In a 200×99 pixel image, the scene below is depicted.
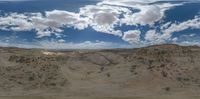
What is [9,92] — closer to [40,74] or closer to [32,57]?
[40,74]

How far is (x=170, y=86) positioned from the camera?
6594cm

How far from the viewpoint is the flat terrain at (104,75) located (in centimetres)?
6244

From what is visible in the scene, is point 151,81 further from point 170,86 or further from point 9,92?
point 9,92

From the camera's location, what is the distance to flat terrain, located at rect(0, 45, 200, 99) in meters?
62.4

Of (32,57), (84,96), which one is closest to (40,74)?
(32,57)

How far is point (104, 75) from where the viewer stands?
234 feet

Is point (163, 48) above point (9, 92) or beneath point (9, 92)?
above

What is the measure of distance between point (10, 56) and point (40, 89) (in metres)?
17.4

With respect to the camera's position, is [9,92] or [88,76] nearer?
[9,92]

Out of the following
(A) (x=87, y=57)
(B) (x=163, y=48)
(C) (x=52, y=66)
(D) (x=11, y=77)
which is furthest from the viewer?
(B) (x=163, y=48)

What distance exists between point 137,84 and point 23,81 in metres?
15.9

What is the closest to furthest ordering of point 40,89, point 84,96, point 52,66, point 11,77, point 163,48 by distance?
1. point 84,96
2. point 40,89
3. point 11,77
4. point 52,66
5. point 163,48

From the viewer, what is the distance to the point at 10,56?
263 ft

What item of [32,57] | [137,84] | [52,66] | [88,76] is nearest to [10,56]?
[32,57]
